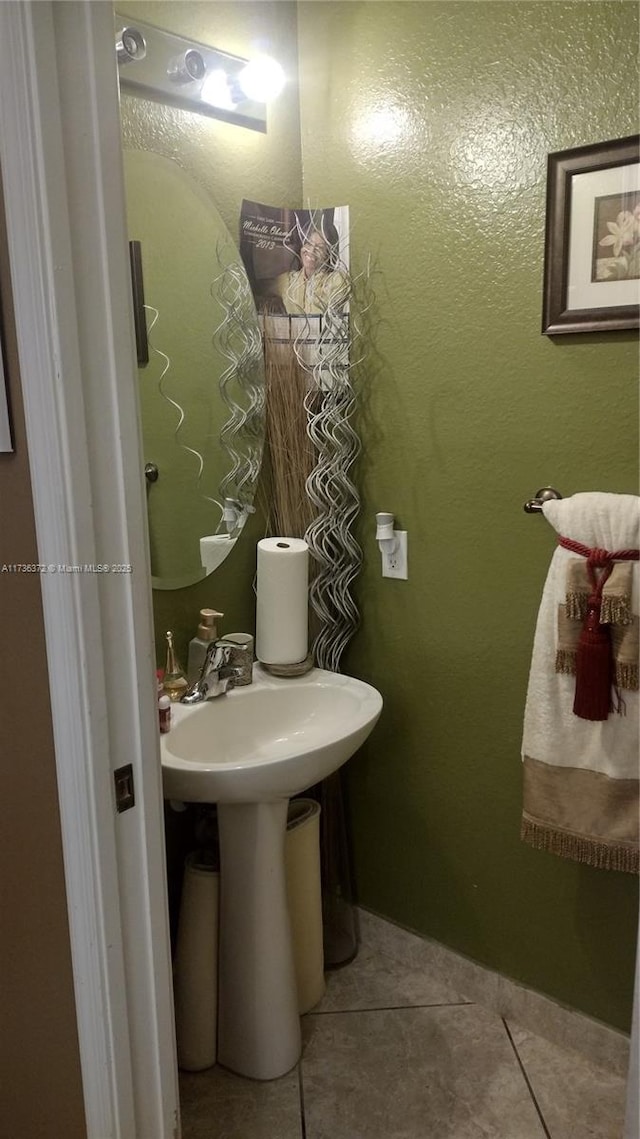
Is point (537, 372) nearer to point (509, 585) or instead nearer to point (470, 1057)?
point (509, 585)

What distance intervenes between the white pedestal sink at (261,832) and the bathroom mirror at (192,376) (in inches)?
12.5

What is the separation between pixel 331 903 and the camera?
2053mm

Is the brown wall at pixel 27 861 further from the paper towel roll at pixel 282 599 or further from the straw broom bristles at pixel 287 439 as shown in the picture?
the straw broom bristles at pixel 287 439

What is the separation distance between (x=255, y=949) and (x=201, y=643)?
637mm

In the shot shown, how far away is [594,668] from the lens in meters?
1.43

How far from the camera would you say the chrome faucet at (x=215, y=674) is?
5.45 ft

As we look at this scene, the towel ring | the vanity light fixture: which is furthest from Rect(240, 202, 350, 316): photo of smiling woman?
the towel ring

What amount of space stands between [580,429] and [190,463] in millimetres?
805

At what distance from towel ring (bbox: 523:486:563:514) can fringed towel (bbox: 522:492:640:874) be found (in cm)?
4

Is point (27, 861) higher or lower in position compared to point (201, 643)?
lower

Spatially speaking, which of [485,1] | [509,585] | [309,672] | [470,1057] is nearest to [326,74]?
[485,1]

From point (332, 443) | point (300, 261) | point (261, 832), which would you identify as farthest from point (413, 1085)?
point (300, 261)

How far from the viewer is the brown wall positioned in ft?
3.12

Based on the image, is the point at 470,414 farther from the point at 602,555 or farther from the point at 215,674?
the point at 215,674
